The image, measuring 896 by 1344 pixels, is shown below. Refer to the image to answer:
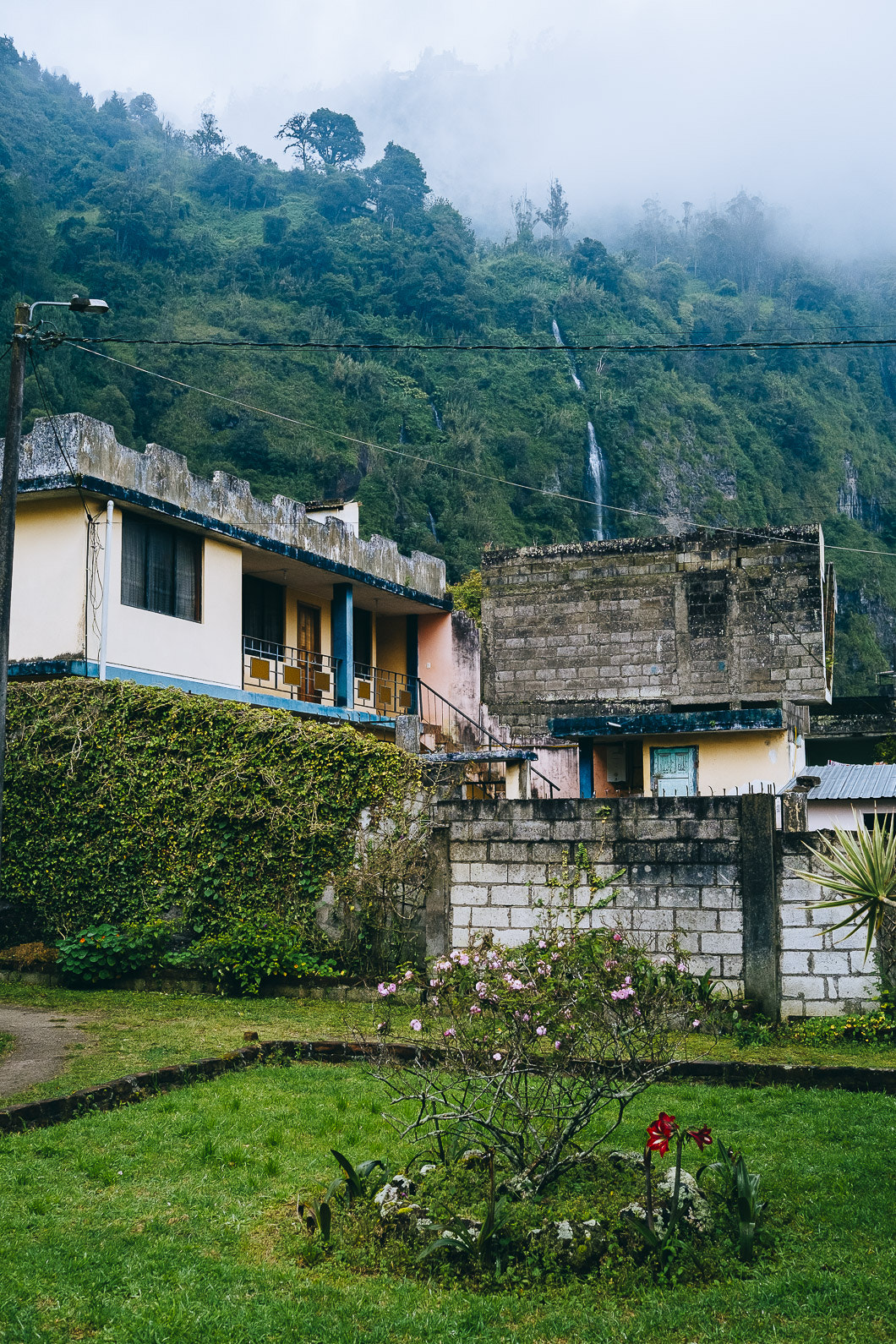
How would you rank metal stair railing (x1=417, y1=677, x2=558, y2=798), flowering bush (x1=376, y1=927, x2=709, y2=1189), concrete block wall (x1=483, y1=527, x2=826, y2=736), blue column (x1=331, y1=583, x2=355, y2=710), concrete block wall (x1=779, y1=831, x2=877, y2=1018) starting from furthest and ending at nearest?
metal stair railing (x1=417, y1=677, x2=558, y2=798), blue column (x1=331, y1=583, x2=355, y2=710), concrete block wall (x1=483, y1=527, x2=826, y2=736), concrete block wall (x1=779, y1=831, x2=877, y2=1018), flowering bush (x1=376, y1=927, x2=709, y2=1189)

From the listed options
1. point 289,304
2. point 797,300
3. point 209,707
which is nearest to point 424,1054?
point 209,707

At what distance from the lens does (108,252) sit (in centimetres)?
5850

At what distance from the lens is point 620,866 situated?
10.8m

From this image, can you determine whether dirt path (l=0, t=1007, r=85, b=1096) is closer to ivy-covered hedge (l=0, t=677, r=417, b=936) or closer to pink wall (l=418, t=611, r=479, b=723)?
ivy-covered hedge (l=0, t=677, r=417, b=936)

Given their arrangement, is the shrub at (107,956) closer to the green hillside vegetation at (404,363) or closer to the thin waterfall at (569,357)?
the green hillside vegetation at (404,363)

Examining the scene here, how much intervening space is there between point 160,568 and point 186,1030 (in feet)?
30.2

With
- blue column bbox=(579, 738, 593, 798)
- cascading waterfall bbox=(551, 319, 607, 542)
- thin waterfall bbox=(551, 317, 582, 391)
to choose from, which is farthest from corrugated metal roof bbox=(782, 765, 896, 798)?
thin waterfall bbox=(551, 317, 582, 391)

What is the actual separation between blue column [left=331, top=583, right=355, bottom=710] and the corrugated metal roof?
26.9 feet

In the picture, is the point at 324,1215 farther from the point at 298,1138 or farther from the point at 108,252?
the point at 108,252

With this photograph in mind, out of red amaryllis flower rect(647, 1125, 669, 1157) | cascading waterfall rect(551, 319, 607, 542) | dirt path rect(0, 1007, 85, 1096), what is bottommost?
dirt path rect(0, 1007, 85, 1096)

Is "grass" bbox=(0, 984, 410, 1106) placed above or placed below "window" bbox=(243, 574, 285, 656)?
below

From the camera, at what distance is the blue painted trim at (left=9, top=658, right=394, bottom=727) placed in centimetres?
1611

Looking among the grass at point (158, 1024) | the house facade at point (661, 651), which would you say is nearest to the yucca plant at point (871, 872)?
the grass at point (158, 1024)

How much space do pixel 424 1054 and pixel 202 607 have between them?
1099cm
